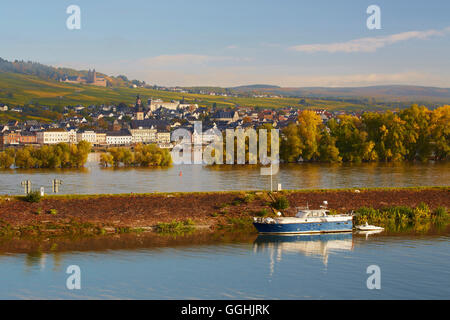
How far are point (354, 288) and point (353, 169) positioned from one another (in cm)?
4438

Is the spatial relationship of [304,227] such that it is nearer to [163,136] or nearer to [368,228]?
[368,228]

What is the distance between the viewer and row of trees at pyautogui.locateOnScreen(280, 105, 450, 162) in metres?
74.4

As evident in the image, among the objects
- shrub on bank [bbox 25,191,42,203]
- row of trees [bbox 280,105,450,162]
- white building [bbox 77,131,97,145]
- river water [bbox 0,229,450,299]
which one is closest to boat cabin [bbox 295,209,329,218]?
river water [bbox 0,229,450,299]

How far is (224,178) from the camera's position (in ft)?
173

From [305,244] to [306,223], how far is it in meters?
2.23

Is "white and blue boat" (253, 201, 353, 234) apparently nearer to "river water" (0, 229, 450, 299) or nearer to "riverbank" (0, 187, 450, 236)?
"river water" (0, 229, 450, 299)

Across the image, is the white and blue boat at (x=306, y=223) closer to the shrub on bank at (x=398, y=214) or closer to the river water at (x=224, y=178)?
the shrub on bank at (x=398, y=214)

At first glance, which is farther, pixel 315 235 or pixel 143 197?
pixel 143 197

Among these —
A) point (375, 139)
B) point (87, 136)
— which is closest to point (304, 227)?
point (375, 139)

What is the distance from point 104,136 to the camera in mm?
163875

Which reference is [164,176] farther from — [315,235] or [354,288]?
[354,288]

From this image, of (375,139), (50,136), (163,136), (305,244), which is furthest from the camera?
(163,136)
